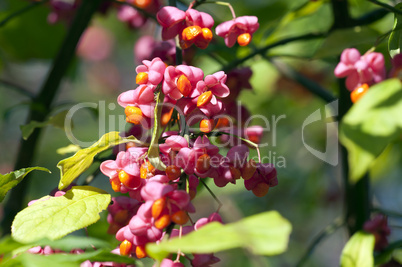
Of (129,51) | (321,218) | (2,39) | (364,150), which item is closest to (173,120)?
(364,150)

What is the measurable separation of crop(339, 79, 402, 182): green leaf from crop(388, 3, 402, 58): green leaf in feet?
0.56

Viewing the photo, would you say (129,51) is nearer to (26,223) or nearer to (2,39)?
(2,39)

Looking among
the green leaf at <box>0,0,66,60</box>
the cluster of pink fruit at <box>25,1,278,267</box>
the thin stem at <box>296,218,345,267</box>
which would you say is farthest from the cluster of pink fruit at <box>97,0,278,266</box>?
the green leaf at <box>0,0,66,60</box>

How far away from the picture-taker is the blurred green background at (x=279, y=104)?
1082 mm

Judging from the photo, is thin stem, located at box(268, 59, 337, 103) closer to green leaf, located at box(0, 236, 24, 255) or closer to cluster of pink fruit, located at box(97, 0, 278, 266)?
cluster of pink fruit, located at box(97, 0, 278, 266)

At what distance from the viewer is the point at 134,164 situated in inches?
25.6

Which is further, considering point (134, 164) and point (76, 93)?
point (76, 93)

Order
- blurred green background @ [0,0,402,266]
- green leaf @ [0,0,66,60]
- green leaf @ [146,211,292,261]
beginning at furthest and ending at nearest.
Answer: green leaf @ [0,0,66,60] → blurred green background @ [0,0,402,266] → green leaf @ [146,211,292,261]

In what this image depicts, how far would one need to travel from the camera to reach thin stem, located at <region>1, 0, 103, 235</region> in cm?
96

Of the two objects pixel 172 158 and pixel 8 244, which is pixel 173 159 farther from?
pixel 8 244

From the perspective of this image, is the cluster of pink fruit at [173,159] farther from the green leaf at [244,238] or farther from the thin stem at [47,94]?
the thin stem at [47,94]

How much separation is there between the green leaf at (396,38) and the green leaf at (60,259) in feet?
1.47

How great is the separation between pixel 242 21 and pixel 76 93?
2.70 m

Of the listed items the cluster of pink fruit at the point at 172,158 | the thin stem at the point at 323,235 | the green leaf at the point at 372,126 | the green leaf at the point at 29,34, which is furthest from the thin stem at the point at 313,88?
the green leaf at the point at 29,34
